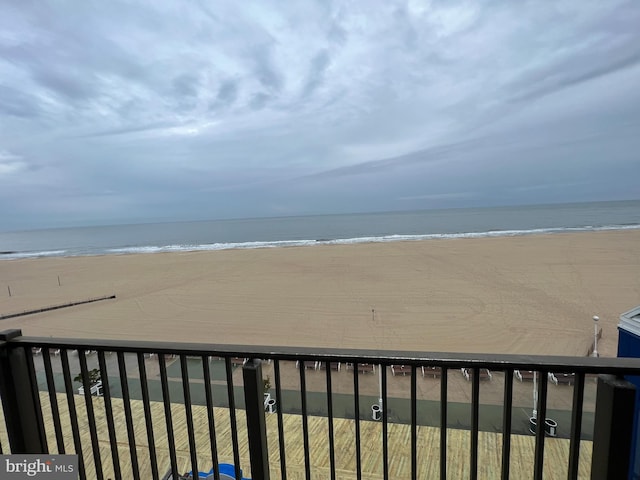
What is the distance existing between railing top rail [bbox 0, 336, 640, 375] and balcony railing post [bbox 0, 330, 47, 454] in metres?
0.07

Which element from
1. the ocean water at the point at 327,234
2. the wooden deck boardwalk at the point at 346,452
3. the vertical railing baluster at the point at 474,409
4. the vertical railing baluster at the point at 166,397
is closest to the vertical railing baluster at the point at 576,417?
the vertical railing baluster at the point at 474,409

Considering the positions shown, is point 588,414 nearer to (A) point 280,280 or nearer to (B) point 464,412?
(B) point 464,412

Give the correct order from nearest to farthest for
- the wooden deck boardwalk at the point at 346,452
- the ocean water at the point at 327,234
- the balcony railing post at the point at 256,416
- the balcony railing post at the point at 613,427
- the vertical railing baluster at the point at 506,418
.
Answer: the balcony railing post at the point at 613,427 → the vertical railing baluster at the point at 506,418 → the balcony railing post at the point at 256,416 → the wooden deck boardwalk at the point at 346,452 → the ocean water at the point at 327,234

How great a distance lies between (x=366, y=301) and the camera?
41.4 feet

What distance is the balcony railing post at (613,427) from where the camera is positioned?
109cm

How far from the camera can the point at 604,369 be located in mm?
1084

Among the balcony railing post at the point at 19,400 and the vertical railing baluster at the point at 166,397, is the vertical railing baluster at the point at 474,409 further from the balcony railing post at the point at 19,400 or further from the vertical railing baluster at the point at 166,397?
the balcony railing post at the point at 19,400

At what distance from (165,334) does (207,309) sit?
95.0 inches

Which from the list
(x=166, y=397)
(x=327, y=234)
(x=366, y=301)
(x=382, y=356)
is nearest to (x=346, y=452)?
(x=166, y=397)

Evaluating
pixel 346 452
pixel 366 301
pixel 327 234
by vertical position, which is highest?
pixel 346 452

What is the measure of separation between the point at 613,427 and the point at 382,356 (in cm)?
83

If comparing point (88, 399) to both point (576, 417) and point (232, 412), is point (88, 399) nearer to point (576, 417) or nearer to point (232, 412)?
point (232, 412)

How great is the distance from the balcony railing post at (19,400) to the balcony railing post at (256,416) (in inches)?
51.2

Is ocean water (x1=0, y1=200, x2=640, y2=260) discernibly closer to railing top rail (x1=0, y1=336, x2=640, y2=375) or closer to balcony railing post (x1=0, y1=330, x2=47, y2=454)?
balcony railing post (x1=0, y1=330, x2=47, y2=454)
